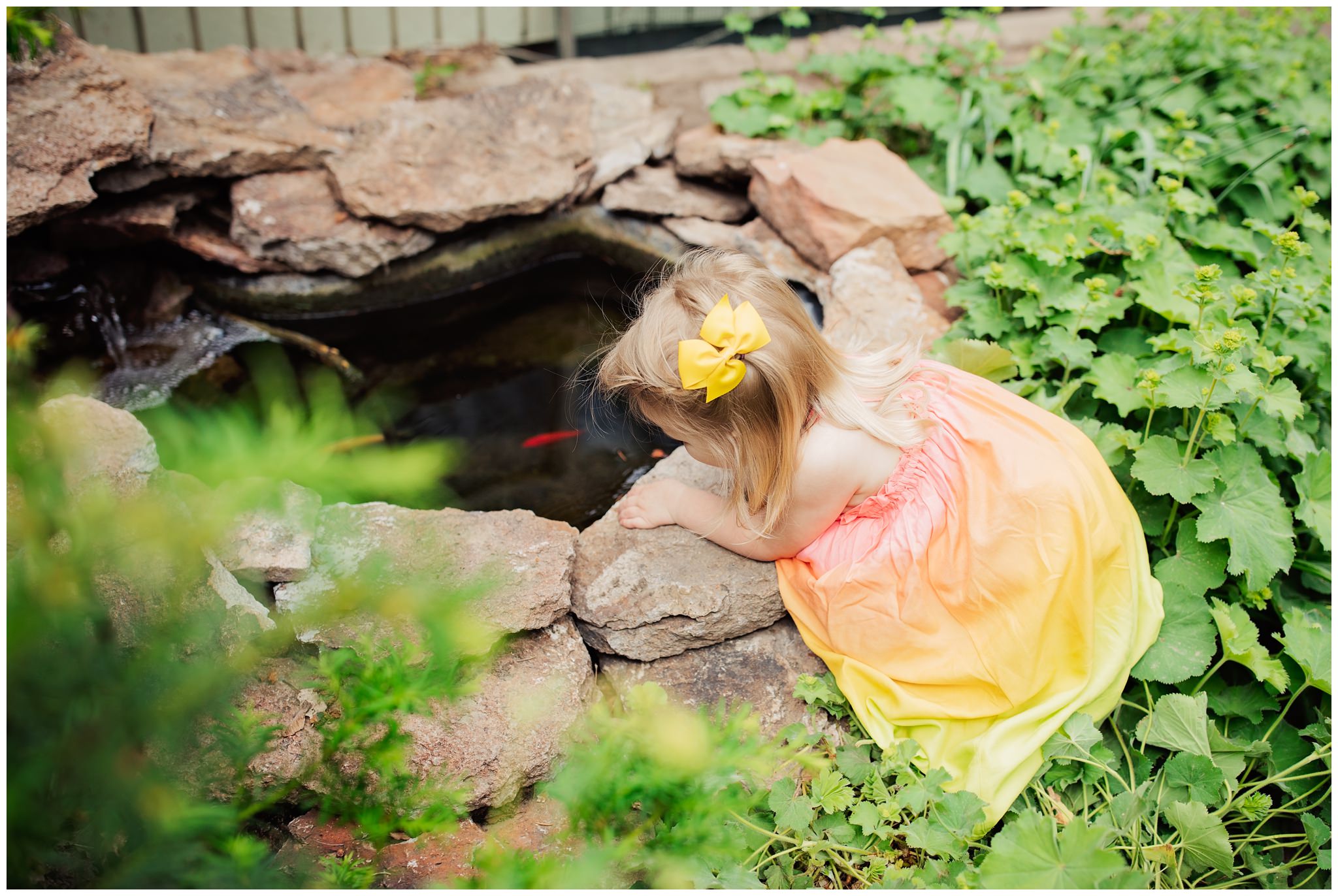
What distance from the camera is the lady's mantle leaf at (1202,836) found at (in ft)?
5.55

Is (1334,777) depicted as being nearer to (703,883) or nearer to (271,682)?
(703,883)

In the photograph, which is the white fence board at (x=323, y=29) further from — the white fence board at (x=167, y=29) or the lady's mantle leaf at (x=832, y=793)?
the lady's mantle leaf at (x=832, y=793)

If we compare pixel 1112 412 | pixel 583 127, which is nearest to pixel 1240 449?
pixel 1112 412

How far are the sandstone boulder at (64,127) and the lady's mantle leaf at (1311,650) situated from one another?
3537mm

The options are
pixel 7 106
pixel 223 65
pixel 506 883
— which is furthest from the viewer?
pixel 223 65

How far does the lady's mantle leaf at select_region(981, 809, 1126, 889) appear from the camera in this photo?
1431 millimetres

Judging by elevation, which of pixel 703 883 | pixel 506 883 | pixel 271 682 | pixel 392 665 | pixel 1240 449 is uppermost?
pixel 392 665

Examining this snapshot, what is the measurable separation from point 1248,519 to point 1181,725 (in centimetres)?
54

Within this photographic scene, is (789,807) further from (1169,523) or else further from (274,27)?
(274,27)

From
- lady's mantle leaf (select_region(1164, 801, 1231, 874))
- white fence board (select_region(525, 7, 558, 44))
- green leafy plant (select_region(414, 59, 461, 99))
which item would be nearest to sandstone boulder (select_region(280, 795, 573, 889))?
lady's mantle leaf (select_region(1164, 801, 1231, 874))

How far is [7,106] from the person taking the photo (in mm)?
2709

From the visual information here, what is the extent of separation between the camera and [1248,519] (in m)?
2.03

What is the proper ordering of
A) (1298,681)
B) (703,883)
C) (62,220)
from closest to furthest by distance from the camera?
(703,883) → (1298,681) → (62,220)

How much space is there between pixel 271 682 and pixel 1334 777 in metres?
2.18
